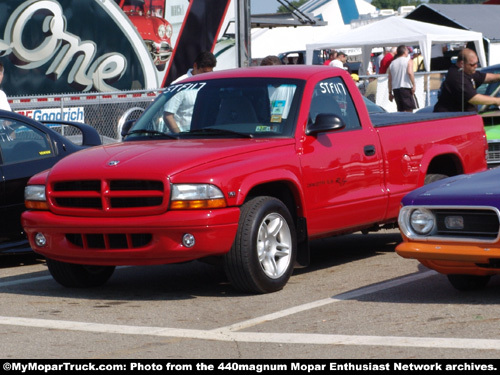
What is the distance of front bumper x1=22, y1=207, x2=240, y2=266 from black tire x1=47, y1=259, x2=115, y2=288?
40cm

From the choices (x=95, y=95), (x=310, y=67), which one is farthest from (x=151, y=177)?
(x=95, y=95)

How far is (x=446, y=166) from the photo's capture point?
994 centimetres

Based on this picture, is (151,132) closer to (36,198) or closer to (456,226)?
(36,198)

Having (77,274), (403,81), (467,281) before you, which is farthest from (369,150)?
(403,81)

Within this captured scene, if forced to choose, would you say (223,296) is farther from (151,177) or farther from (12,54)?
(12,54)

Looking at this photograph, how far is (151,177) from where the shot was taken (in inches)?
285

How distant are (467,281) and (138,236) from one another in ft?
7.73

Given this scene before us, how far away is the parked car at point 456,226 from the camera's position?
6586 millimetres

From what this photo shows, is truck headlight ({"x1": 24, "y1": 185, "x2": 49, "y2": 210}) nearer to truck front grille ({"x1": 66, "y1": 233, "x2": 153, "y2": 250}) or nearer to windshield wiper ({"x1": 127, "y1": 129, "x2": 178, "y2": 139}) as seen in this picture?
truck front grille ({"x1": 66, "y1": 233, "x2": 153, "y2": 250})

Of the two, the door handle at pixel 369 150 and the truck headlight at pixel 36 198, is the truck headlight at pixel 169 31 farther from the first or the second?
the truck headlight at pixel 36 198

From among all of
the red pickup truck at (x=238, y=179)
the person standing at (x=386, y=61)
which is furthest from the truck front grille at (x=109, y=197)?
the person standing at (x=386, y=61)

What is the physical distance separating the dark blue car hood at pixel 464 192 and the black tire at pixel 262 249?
1.05m

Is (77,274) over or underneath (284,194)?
underneath

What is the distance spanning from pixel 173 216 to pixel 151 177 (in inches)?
12.7
